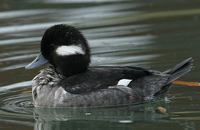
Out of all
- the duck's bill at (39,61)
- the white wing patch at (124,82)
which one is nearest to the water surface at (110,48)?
the white wing patch at (124,82)

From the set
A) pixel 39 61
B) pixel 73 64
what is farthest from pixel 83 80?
pixel 39 61

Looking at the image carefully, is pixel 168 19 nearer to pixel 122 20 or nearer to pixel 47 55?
pixel 122 20

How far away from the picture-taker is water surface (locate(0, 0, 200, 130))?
6836 mm

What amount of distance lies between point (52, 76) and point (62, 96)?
1.71 feet

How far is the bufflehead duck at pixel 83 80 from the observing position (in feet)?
24.4

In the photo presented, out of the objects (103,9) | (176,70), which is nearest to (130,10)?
(103,9)

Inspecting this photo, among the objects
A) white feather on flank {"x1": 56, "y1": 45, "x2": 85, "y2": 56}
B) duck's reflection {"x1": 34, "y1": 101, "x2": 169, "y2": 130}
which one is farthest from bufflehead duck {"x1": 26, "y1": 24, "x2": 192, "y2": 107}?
duck's reflection {"x1": 34, "y1": 101, "x2": 169, "y2": 130}

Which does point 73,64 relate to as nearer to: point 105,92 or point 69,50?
point 69,50

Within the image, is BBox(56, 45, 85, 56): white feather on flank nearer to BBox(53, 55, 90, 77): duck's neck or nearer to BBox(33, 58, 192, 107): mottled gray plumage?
BBox(53, 55, 90, 77): duck's neck

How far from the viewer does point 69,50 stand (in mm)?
7547

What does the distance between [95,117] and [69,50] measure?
49.4 inches

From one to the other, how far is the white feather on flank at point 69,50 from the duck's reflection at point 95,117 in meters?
0.92

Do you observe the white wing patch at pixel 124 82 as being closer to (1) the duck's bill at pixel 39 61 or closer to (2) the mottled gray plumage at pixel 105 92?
(2) the mottled gray plumage at pixel 105 92

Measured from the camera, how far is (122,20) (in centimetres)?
1377
